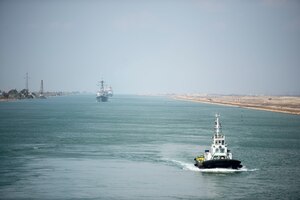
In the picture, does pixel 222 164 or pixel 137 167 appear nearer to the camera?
pixel 222 164

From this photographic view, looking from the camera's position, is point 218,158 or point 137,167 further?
point 137,167

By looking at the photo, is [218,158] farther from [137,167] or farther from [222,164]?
[137,167]

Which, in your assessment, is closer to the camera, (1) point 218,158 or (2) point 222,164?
(2) point 222,164

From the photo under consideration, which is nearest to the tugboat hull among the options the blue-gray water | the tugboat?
the tugboat

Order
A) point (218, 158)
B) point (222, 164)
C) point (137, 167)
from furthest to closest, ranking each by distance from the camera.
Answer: point (137, 167), point (218, 158), point (222, 164)

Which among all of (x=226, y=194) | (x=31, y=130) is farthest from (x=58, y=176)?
(x=31, y=130)

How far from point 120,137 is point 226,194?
55207 mm

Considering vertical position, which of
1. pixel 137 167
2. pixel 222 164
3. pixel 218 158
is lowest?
pixel 137 167

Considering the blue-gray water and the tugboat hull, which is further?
the tugboat hull

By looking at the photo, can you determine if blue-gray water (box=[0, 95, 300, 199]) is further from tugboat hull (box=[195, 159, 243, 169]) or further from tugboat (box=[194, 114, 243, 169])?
tugboat (box=[194, 114, 243, 169])

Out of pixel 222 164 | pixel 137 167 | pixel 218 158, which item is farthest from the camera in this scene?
pixel 137 167

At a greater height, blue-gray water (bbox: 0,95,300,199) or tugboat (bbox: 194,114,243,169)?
tugboat (bbox: 194,114,243,169)

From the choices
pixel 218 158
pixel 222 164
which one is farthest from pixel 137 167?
pixel 222 164

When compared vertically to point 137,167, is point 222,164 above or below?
above
